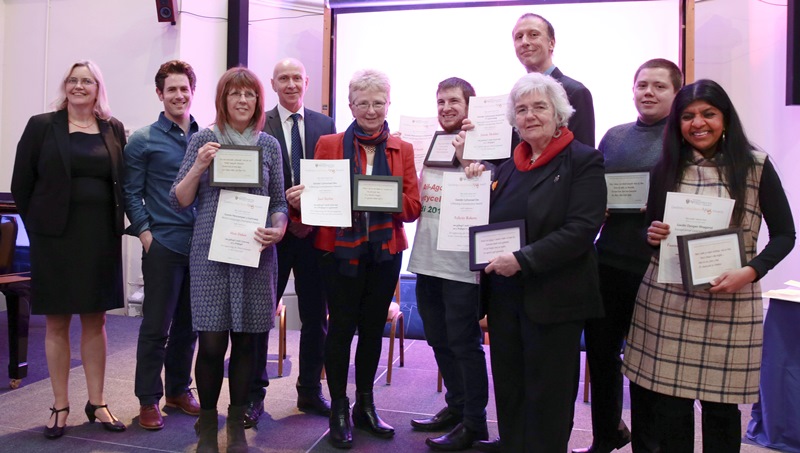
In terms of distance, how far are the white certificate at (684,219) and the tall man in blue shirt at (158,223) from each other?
83.9 inches

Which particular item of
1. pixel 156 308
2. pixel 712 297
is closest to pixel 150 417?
pixel 156 308

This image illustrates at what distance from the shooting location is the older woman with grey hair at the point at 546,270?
1963mm

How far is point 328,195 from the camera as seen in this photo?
2537mm

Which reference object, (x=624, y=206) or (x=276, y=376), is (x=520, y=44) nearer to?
(x=624, y=206)

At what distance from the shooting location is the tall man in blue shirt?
288cm

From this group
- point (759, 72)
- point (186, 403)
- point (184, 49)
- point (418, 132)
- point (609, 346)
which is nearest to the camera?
point (609, 346)

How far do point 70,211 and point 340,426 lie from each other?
5.22 ft

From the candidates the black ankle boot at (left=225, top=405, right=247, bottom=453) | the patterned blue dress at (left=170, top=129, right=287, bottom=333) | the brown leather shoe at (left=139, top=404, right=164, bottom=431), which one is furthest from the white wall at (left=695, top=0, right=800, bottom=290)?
the brown leather shoe at (left=139, top=404, right=164, bottom=431)

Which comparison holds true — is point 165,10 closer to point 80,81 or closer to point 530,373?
point 80,81

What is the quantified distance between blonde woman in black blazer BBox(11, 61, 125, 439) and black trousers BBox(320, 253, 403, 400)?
1.08m

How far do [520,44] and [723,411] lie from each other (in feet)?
5.42

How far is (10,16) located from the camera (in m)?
6.13

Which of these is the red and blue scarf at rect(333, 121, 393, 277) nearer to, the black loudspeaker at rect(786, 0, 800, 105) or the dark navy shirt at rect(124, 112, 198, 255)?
the dark navy shirt at rect(124, 112, 198, 255)

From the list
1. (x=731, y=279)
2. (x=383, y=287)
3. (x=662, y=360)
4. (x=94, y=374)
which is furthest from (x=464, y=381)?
(x=94, y=374)
